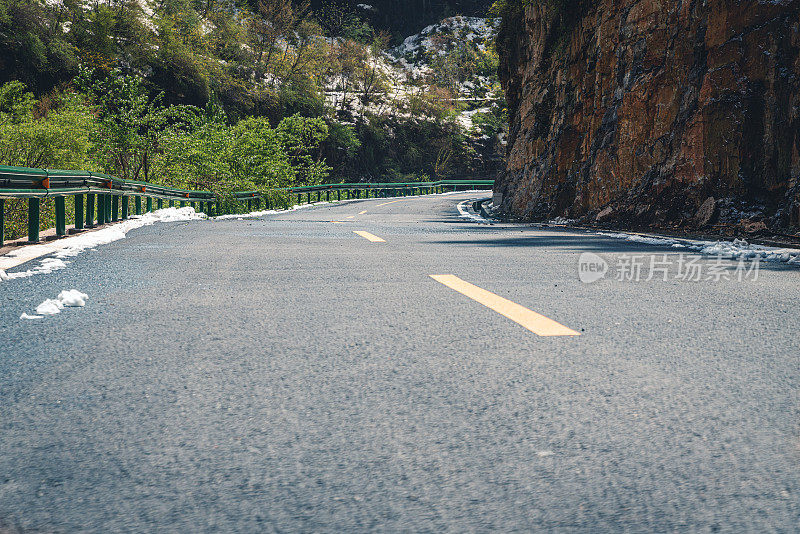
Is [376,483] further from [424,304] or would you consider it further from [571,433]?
[424,304]

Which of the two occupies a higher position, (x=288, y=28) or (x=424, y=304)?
(x=288, y=28)

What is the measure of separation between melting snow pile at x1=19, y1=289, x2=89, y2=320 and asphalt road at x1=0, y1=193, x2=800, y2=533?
14 cm

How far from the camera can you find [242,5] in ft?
262

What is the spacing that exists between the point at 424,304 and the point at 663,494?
11.5 ft

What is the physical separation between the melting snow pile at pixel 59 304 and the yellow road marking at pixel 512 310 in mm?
2811

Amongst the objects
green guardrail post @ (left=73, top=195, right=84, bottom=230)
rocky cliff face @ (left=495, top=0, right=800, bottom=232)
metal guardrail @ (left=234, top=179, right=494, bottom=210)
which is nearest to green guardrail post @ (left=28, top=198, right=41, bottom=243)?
green guardrail post @ (left=73, top=195, right=84, bottom=230)

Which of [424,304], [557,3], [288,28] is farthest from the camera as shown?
[288,28]

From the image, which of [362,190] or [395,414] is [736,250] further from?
[362,190]

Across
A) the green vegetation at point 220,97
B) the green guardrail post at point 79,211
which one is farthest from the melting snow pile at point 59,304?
the green vegetation at point 220,97

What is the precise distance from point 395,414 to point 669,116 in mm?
16347

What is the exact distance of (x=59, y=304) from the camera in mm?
5480

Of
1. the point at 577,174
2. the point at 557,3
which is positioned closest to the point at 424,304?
the point at 577,174

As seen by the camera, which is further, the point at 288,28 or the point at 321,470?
the point at 288,28

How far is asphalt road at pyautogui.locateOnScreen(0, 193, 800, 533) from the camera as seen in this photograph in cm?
222
